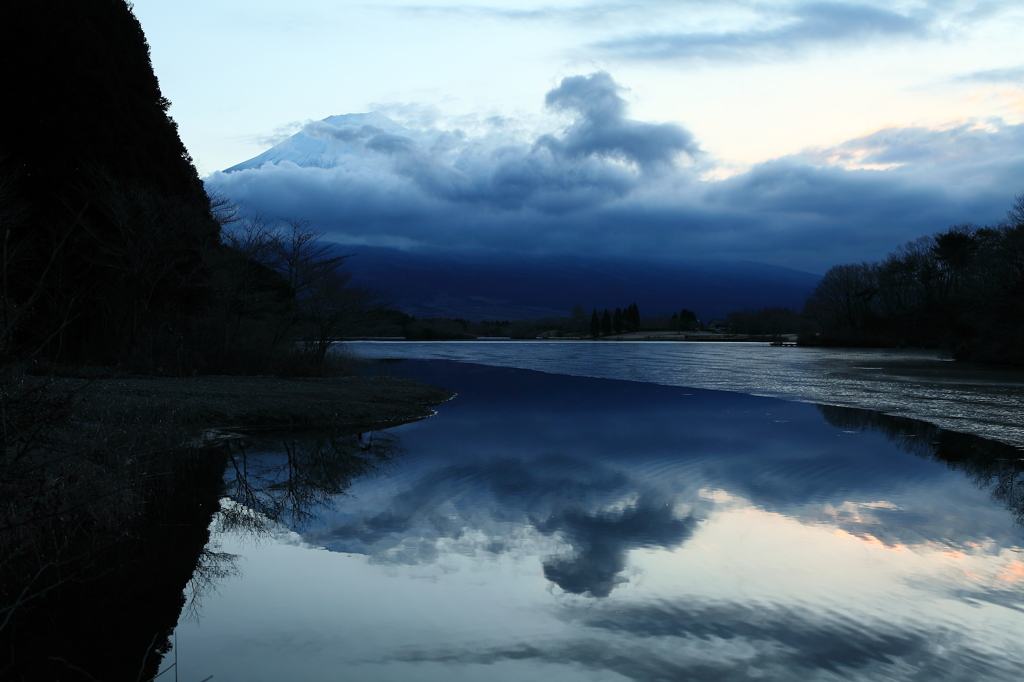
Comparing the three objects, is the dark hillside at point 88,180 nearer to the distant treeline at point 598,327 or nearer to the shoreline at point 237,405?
the shoreline at point 237,405

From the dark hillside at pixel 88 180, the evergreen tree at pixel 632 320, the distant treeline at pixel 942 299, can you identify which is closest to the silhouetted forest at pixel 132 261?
the dark hillside at pixel 88 180

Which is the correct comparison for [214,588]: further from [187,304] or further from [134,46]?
[134,46]

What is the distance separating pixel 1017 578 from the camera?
8.62 metres

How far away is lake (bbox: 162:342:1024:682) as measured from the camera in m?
6.55

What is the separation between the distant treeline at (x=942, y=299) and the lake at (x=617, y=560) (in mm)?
41116

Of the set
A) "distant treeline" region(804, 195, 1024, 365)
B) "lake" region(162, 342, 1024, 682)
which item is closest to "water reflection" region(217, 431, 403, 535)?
"lake" region(162, 342, 1024, 682)

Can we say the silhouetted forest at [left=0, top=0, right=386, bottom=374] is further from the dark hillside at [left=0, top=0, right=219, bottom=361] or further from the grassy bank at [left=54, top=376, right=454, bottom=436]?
the grassy bank at [left=54, top=376, right=454, bottom=436]

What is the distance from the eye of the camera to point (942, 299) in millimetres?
89000

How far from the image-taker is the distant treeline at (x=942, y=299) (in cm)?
5416

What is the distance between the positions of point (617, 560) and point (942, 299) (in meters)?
94.0

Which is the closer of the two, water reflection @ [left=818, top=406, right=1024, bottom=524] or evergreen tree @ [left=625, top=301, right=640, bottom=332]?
water reflection @ [left=818, top=406, right=1024, bottom=524]

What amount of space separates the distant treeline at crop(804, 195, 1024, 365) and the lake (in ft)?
135

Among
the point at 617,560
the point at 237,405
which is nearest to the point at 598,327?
the point at 237,405

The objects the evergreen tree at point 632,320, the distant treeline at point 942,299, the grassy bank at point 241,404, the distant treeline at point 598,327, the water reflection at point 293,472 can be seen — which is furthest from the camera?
the evergreen tree at point 632,320
